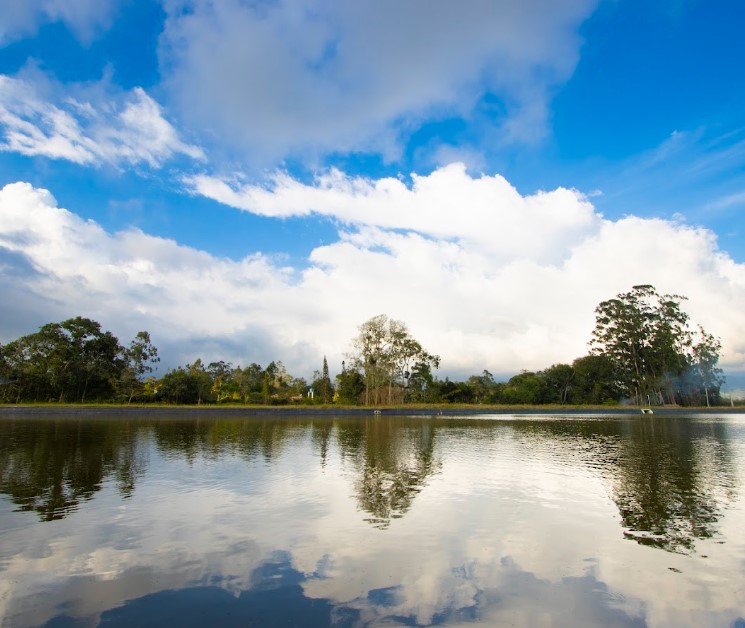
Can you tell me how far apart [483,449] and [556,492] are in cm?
1063

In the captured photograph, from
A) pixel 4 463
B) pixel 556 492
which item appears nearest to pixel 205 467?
pixel 4 463

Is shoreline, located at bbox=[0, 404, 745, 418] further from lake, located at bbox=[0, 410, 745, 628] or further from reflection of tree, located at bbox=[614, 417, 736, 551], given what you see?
reflection of tree, located at bbox=[614, 417, 736, 551]

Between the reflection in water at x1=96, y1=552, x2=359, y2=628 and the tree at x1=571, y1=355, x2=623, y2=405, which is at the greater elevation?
the tree at x1=571, y1=355, x2=623, y2=405

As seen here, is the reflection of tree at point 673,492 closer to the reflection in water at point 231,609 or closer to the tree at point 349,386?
the reflection in water at point 231,609

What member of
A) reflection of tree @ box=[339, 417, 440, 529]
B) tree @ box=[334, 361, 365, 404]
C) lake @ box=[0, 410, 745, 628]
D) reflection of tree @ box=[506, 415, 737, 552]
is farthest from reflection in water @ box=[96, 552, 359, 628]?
tree @ box=[334, 361, 365, 404]

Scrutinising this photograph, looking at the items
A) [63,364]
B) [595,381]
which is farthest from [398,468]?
[595,381]

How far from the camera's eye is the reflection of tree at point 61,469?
39.8 feet

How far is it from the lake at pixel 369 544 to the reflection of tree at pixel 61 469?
0.12 m

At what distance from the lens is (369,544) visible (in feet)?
29.9

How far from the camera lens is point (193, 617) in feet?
20.3

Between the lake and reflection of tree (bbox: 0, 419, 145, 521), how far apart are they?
0.41ft

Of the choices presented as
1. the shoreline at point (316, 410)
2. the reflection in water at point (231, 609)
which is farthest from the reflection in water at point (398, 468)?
the shoreline at point (316, 410)

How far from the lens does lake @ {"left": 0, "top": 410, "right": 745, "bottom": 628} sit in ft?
21.3

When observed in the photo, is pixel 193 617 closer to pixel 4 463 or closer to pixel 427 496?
pixel 427 496
